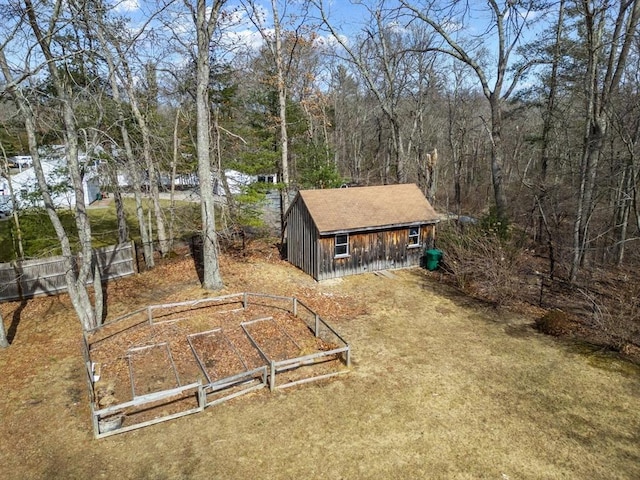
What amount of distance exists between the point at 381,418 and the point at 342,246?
416 inches

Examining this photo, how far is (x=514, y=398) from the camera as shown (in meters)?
9.77

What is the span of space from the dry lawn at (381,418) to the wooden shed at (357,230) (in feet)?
17.4

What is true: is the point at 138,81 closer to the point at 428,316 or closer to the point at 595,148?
the point at 428,316

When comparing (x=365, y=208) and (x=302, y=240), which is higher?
(x=365, y=208)

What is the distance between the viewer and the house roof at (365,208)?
1844 centimetres

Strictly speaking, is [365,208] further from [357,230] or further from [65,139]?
[65,139]

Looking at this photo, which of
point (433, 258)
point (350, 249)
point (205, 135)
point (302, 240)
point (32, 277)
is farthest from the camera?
point (433, 258)

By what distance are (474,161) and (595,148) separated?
97.0 feet

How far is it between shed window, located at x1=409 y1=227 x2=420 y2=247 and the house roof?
58cm

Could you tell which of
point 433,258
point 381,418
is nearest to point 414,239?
point 433,258

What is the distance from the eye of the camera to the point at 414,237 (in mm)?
20484

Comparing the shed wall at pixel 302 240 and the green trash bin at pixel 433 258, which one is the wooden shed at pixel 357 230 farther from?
the green trash bin at pixel 433 258

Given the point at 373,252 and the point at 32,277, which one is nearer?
the point at 32,277

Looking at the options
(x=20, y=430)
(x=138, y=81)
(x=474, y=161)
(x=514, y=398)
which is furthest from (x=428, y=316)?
(x=474, y=161)
